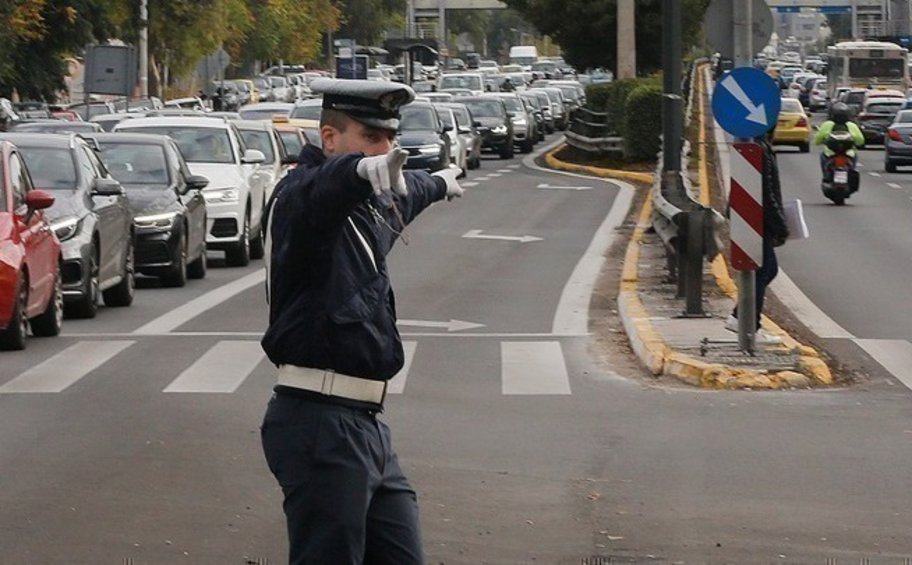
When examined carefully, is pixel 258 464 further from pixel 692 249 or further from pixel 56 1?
pixel 56 1

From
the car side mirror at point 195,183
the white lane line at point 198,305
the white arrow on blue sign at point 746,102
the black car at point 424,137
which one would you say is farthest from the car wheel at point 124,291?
the black car at point 424,137

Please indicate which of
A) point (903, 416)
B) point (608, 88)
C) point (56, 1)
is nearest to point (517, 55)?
point (56, 1)

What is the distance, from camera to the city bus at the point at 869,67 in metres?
87.1

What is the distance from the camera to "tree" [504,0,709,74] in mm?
61156

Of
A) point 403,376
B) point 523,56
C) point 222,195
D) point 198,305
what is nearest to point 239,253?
point 222,195

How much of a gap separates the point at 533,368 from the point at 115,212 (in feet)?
19.8

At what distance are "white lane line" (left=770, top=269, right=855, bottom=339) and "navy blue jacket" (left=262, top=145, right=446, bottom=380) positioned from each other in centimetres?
1184

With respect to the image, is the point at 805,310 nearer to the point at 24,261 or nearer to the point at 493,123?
the point at 24,261

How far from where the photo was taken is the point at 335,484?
545 centimetres

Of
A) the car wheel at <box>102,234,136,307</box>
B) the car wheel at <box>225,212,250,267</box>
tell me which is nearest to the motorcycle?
the car wheel at <box>225,212,250,267</box>

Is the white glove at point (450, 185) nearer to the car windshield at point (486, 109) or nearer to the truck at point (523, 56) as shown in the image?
the car windshield at point (486, 109)

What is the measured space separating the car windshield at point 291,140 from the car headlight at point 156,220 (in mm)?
10150

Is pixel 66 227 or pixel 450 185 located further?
pixel 66 227

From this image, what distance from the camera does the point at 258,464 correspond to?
10.5 metres
